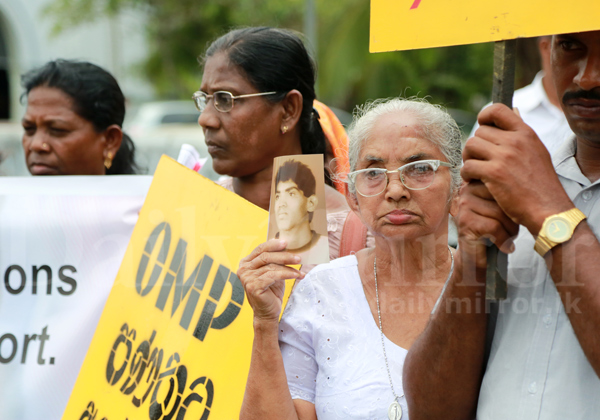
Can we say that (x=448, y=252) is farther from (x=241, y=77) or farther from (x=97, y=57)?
(x=97, y=57)

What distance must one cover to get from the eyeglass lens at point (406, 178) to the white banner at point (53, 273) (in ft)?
3.59

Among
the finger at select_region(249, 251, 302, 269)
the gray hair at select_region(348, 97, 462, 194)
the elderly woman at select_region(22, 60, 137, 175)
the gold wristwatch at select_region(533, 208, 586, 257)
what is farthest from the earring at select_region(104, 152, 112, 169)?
the gold wristwatch at select_region(533, 208, 586, 257)

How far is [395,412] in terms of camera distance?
1.87m

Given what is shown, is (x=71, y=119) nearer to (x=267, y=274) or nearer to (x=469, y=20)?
(x=267, y=274)

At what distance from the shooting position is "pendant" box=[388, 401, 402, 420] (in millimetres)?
1860

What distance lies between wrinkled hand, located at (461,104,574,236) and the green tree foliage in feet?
40.0

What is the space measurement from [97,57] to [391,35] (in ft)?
67.7

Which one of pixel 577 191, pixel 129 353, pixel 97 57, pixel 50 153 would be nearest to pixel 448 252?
pixel 577 191

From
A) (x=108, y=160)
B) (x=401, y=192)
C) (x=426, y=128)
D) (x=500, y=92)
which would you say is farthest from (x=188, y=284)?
Result: (x=500, y=92)

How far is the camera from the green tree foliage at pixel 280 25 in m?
15.9

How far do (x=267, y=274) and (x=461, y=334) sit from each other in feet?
1.63

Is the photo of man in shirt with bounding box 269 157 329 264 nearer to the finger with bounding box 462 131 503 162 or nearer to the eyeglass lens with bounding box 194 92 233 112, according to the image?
the finger with bounding box 462 131 503 162

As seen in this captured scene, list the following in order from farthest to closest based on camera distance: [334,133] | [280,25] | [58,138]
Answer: [280,25] < [334,133] < [58,138]

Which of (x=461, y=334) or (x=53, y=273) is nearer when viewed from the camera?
(x=461, y=334)
